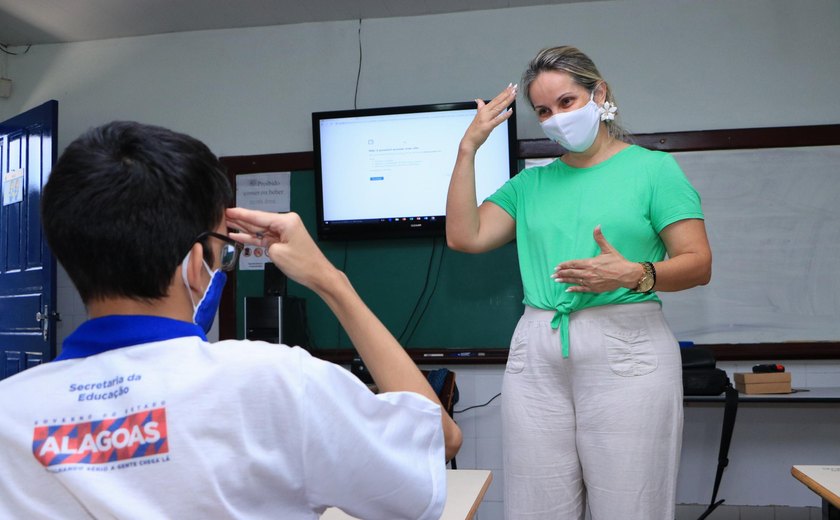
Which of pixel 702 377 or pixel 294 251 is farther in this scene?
pixel 702 377

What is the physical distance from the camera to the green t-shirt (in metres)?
1.82

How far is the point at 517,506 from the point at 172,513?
→ 122cm

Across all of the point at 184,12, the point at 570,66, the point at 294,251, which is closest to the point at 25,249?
the point at 184,12

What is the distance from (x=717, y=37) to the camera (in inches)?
153

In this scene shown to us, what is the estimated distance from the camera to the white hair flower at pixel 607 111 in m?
2.02

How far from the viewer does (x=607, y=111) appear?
2023 mm

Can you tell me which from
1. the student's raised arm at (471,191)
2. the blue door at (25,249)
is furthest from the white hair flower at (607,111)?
the blue door at (25,249)

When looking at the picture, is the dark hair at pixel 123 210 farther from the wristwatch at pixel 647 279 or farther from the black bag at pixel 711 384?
the black bag at pixel 711 384

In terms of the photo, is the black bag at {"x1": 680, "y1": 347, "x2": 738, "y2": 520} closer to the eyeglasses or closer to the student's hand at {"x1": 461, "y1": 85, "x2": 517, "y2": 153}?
the student's hand at {"x1": 461, "y1": 85, "x2": 517, "y2": 153}

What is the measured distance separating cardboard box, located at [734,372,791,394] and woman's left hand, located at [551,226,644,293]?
75.9 inches

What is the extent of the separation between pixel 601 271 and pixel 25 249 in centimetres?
378

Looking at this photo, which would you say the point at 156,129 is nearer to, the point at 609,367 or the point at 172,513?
the point at 172,513

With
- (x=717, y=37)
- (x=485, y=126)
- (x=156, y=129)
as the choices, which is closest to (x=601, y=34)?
(x=717, y=37)

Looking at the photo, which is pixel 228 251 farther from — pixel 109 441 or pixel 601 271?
pixel 601 271
